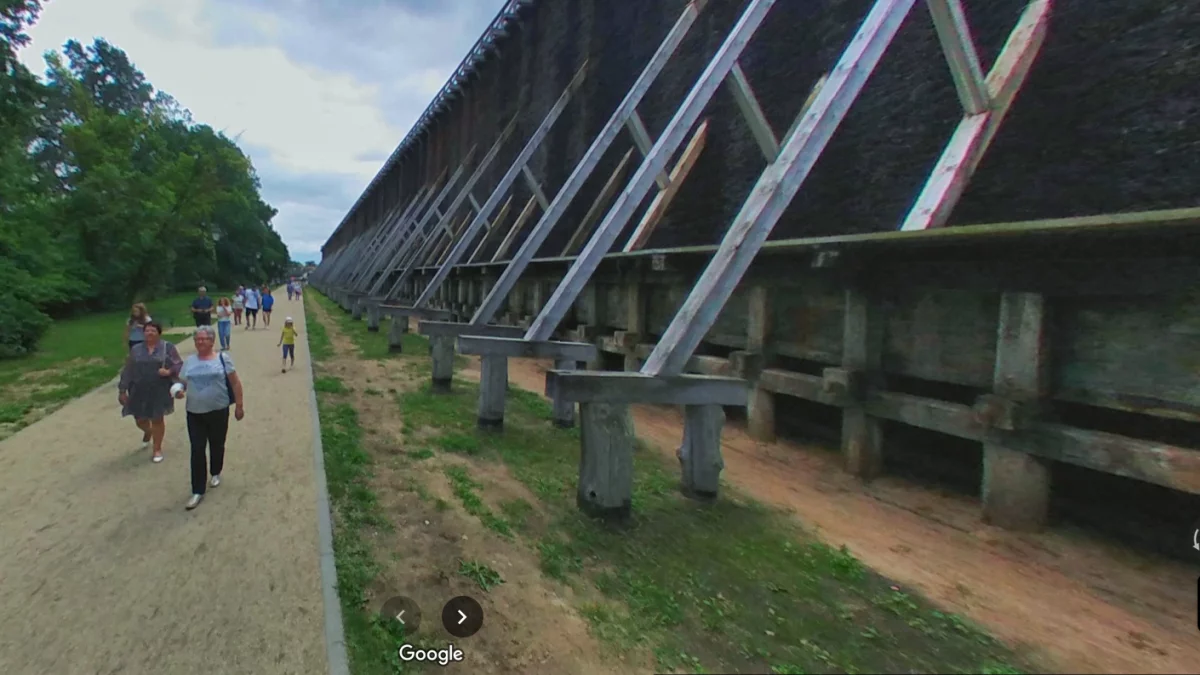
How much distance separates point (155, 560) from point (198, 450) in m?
1.27

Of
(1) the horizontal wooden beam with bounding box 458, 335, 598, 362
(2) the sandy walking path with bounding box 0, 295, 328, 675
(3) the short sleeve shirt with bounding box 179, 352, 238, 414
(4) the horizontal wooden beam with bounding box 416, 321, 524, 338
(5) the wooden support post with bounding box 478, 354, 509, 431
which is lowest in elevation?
(2) the sandy walking path with bounding box 0, 295, 328, 675

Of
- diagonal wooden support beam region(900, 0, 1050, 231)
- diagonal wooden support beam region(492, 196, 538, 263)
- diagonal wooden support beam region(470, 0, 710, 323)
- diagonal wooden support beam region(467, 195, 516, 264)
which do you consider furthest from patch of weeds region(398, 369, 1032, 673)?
diagonal wooden support beam region(467, 195, 516, 264)

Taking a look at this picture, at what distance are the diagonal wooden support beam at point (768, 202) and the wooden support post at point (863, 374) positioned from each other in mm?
1519

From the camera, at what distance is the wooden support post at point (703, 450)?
5.12 metres

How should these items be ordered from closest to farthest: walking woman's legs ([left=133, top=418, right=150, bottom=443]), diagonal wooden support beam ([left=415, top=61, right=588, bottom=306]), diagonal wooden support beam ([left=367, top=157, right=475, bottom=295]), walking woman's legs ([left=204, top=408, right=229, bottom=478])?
walking woman's legs ([left=204, top=408, right=229, bottom=478]), walking woman's legs ([left=133, top=418, right=150, bottom=443]), diagonal wooden support beam ([left=415, top=61, right=588, bottom=306]), diagonal wooden support beam ([left=367, top=157, right=475, bottom=295])

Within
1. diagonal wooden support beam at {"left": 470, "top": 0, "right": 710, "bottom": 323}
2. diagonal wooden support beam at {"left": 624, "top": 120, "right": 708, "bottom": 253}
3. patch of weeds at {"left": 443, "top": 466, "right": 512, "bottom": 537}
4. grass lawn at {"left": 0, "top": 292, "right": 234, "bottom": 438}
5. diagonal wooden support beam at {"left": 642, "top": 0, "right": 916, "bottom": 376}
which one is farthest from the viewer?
diagonal wooden support beam at {"left": 624, "top": 120, "right": 708, "bottom": 253}

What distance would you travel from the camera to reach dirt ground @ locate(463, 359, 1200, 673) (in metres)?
3.22

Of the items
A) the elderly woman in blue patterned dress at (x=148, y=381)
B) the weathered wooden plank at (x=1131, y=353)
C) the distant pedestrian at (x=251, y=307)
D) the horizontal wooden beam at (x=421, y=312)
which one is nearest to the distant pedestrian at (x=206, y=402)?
the elderly woman in blue patterned dress at (x=148, y=381)

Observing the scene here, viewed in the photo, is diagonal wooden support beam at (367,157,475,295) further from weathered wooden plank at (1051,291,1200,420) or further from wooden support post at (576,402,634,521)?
weathered wooden plank at (1051,291,1200,420)

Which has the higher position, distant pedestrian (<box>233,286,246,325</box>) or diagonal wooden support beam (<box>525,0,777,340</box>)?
diagonal wooden support beam (<box>525,0,777,340</box>)

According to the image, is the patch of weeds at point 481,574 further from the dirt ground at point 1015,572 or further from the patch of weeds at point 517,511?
the dirt ground at point 1015,572

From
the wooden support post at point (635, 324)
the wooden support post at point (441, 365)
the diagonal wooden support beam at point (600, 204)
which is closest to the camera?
the wooden support post at point (441, 365)

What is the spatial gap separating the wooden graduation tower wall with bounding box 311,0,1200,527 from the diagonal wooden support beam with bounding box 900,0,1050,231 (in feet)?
0.09

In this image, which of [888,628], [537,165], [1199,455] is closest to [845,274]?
[1199,455]
